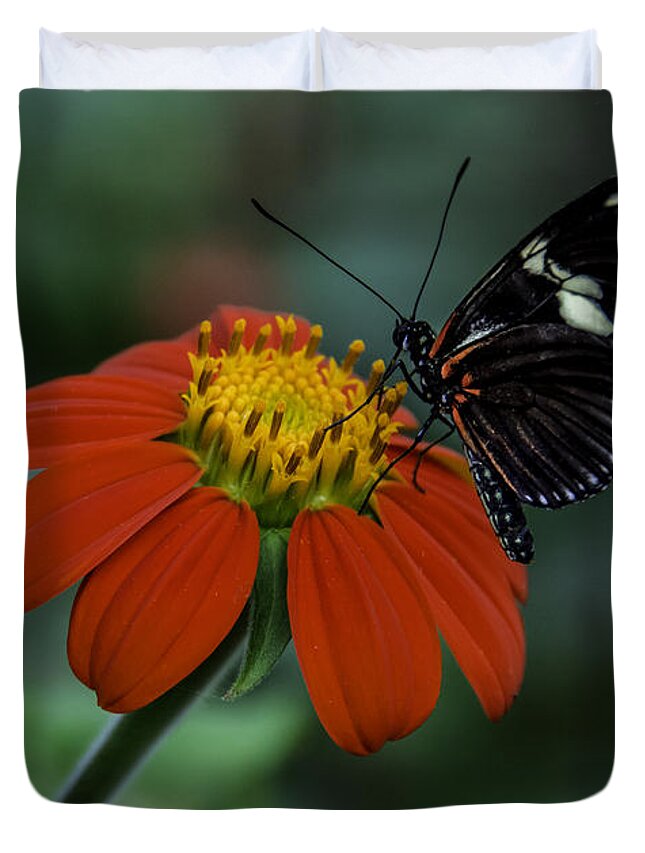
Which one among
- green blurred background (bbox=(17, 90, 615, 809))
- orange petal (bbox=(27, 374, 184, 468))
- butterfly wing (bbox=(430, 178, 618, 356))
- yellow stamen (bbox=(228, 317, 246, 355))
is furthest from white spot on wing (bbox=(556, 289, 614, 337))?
orange petal (bbox=(27, 374, 184, 468))

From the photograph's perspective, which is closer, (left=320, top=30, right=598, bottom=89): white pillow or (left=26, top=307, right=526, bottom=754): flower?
(left=26, top=307, right=526, bottom=754): flower

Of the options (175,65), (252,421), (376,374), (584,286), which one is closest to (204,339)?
(252,421)

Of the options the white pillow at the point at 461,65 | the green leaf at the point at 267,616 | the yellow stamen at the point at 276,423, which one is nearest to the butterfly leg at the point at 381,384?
the yellow stamen at the point at 276,423

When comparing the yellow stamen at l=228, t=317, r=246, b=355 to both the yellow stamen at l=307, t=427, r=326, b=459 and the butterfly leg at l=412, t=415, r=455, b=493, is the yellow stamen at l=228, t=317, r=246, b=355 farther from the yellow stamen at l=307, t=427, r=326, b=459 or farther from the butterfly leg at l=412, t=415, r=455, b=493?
the butterfly leg at l=412, t=415, r=455, b=493

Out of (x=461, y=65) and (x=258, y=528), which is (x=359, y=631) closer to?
(x=258, y=528)

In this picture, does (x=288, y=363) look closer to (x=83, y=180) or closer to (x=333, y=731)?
(x=83, y=180)

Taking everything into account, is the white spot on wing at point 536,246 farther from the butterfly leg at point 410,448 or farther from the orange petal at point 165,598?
the orange petal at point 165,598

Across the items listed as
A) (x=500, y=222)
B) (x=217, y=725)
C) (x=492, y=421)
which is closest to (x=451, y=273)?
(x=500, y=222)
